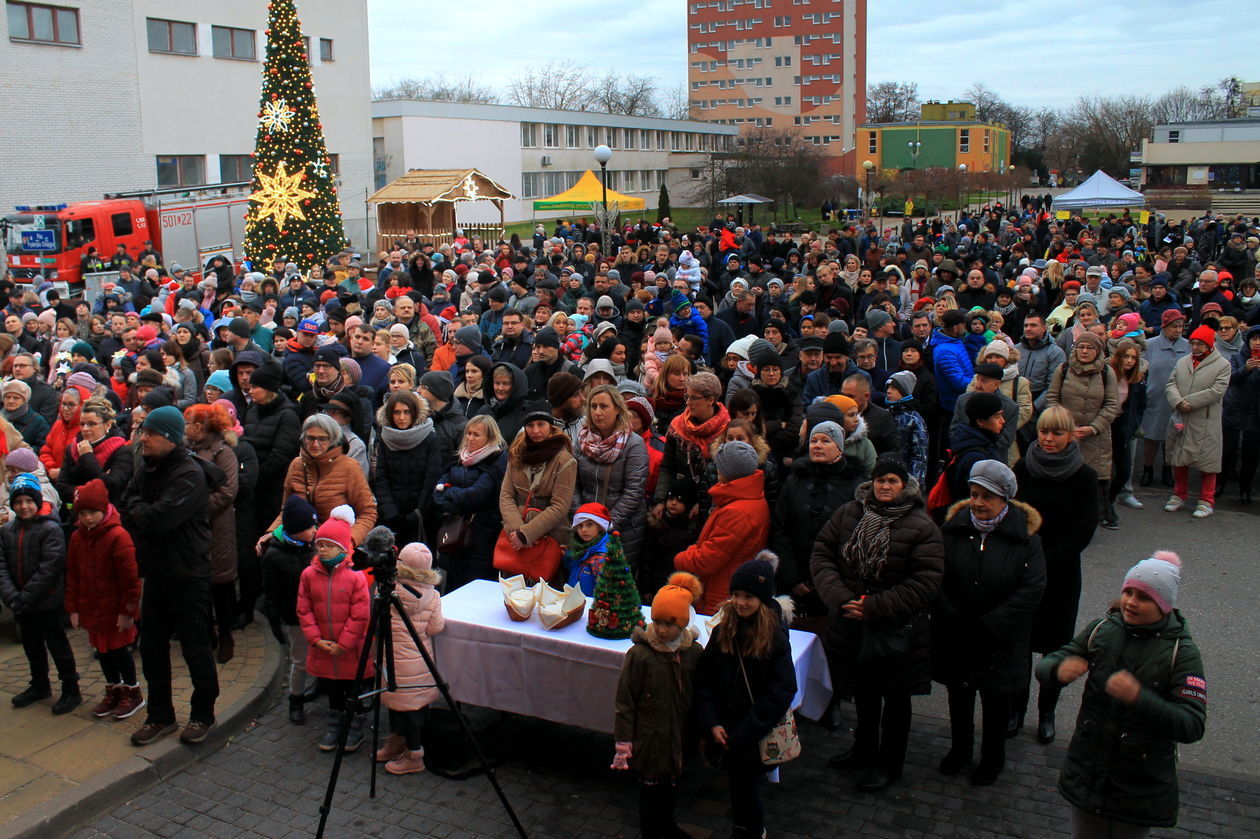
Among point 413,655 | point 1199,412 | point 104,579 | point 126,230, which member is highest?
point 126,230

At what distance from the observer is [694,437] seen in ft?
22.3

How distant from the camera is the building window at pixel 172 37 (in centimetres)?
3347

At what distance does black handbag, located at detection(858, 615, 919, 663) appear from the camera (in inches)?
212

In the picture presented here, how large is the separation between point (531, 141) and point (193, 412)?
175 feet

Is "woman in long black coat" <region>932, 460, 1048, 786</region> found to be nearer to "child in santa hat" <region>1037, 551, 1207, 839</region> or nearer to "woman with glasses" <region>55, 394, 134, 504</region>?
"child in santa hat" <region>1037, 551, 1207, 839</region>

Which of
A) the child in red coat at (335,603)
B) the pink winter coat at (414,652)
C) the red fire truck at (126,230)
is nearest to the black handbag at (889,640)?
the pink winter coat at (414,652)

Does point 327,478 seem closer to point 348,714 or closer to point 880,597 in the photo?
point 348,714

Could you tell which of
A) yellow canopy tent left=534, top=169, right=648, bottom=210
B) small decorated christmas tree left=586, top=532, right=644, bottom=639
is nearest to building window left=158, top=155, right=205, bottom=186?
yellow canopy tent left=534, top=169, right=648, bottom=210

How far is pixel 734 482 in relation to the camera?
19.9ft

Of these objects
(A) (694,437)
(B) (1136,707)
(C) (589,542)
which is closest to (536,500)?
(C) (589,542)

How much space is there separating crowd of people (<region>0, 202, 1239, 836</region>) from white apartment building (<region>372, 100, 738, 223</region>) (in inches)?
1522

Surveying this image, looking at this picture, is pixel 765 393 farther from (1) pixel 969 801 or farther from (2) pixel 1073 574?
(1) pixel 969 801

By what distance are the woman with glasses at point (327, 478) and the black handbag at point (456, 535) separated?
1.58 feet

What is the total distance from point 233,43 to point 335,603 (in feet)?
115
